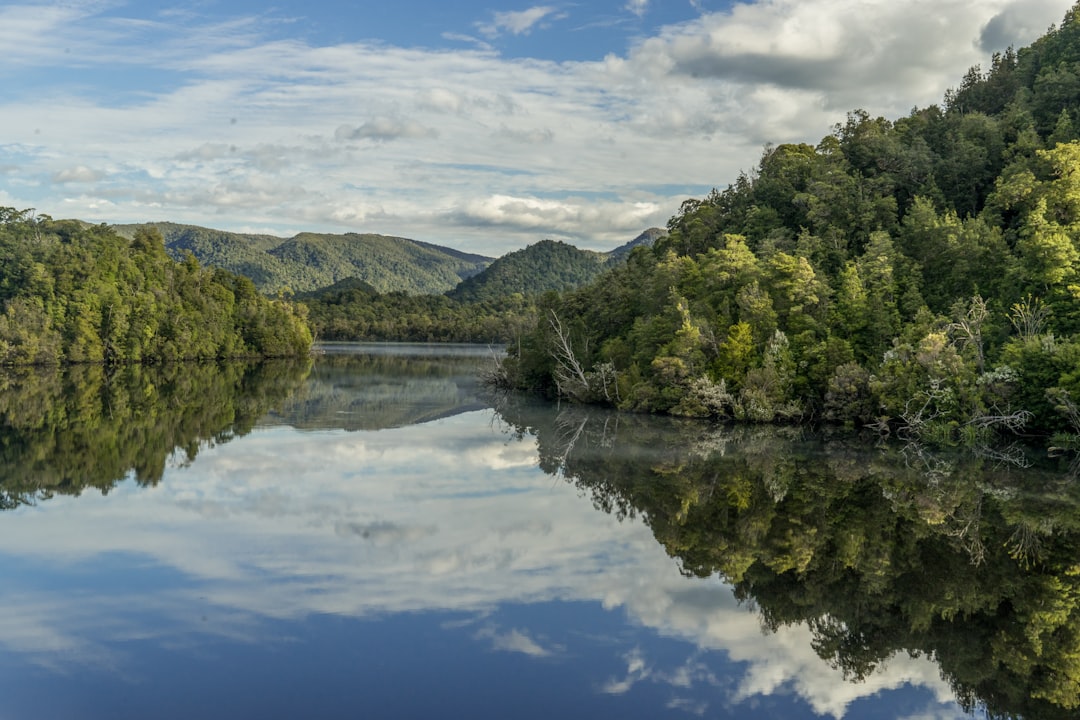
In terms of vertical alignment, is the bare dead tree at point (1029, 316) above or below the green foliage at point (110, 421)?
above

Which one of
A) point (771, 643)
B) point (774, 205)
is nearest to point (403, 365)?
point (774, 205)

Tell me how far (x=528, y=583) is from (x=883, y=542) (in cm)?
1029

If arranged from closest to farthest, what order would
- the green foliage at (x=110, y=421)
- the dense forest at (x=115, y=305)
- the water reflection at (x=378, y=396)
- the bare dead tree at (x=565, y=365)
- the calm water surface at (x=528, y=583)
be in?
the calm water surface at (x=528, y=583) → the green foliage at (x=110, y=421) → the water reflection at (x=378, y=396) → the bare dead tree at (x=565, y=365) → the dense forest at (x=115, y=305)

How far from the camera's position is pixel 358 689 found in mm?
12617

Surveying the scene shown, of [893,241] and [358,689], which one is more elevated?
[893,241]

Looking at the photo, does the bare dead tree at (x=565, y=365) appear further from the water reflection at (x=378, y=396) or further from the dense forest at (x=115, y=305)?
the dense forest at (x=115, y=305)

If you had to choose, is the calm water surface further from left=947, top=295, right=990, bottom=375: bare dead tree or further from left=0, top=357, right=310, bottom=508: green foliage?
left=947, top=295, right=990, bottom=375: bare dead tree

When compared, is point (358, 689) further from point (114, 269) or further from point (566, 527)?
point (114, 269)

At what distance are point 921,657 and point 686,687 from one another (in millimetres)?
4682

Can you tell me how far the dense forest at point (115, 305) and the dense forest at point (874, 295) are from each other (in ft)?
190

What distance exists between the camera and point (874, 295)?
168ft

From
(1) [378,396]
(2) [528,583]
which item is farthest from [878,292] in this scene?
(2) [528,583]

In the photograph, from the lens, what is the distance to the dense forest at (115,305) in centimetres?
9806

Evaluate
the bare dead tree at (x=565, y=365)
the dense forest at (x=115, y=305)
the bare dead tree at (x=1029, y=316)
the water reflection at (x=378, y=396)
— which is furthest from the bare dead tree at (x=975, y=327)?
the dense forest at (x=115, y=305)
